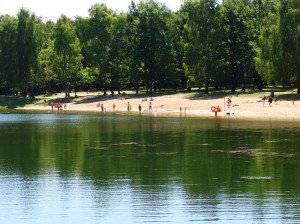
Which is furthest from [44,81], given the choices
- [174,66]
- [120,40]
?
[174,66]

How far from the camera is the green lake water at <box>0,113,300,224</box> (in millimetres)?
24750

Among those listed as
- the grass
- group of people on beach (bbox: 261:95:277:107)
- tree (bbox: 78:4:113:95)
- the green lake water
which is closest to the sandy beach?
group of people on beach (bbox: 261:95:277:107)

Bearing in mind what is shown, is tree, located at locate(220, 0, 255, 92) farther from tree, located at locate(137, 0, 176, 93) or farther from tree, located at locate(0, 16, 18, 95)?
tree, located at locate(0, 16, 18, 95)

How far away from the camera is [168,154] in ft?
145

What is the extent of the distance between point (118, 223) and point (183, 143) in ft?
94.6

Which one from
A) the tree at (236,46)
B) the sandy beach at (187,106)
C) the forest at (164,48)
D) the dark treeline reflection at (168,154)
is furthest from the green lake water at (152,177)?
the tree at (236,46)

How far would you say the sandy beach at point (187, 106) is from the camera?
283 feet

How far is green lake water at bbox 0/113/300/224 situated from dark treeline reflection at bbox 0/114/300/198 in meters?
0.05

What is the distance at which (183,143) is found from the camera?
170 ft

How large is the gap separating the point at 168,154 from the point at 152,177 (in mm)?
10660

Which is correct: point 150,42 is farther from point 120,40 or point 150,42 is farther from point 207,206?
point 207,206

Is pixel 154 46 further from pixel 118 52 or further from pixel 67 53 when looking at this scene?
pixel 67 53

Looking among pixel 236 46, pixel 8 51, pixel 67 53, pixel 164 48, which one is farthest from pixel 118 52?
pixel 8 51

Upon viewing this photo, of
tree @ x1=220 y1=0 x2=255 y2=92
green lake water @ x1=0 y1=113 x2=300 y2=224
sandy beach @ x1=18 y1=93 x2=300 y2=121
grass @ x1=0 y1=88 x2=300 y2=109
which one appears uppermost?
tree @ x1=220 y1=0 x2=255 y2=92
